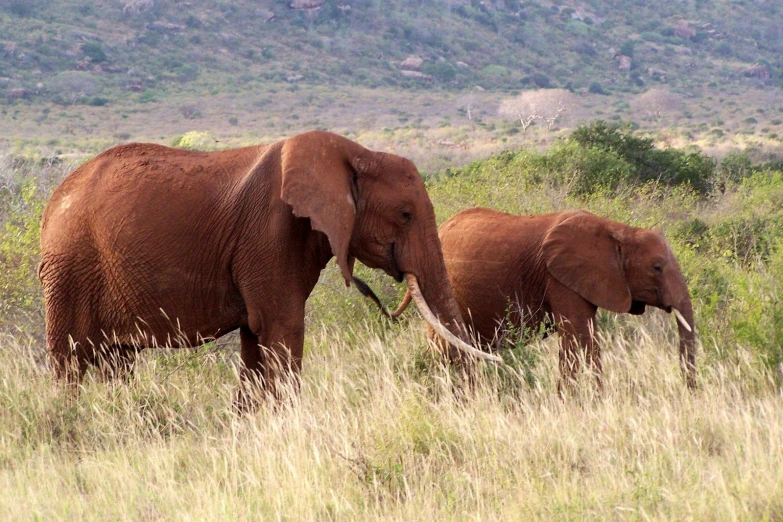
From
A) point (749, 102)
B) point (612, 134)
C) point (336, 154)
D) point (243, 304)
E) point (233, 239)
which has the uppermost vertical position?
point (336, 154)

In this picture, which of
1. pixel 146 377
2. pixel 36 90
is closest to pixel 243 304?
pixel 146 377

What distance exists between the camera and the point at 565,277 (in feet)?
24.8

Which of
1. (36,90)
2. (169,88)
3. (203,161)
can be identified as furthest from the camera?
(169,88)

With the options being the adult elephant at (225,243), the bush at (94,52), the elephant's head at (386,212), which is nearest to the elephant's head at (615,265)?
the adult elephant at (225,243)

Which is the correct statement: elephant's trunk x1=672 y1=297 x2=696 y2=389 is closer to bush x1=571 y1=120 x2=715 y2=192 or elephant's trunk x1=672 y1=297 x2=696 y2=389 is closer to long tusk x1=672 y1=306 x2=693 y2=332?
long tusk x1=672 y1=306 x2=693 y2=332

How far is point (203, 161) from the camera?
6430 mm

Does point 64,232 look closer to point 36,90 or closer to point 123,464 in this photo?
point 123,464

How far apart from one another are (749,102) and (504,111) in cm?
2278

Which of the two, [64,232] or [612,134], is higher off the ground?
[64,232]

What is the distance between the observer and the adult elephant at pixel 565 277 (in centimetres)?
734

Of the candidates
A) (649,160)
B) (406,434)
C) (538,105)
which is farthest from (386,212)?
(538,105)

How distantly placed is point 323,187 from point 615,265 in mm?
2628

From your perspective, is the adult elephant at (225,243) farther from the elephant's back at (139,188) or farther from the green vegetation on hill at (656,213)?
the green vegetation on hill at (656,213)

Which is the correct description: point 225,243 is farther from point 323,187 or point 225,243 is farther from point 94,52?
point 94,52
